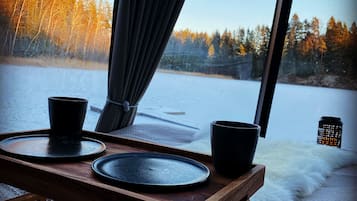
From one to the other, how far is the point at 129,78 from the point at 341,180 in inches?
61.1

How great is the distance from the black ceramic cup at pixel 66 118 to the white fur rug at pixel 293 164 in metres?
0.86

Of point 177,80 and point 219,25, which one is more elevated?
point 219,25

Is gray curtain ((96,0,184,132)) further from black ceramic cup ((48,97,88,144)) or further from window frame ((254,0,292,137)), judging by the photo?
black ceramic cup ((48,97,88,144))

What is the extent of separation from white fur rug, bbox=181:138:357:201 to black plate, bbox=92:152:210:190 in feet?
2.33

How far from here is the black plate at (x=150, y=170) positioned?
2.75ft

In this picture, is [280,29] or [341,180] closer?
[341,180]

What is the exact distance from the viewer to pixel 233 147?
0.92m

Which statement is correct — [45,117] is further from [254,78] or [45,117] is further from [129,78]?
[254,78]

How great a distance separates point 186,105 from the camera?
3041 mm

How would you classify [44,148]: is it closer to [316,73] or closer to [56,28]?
[56,28]

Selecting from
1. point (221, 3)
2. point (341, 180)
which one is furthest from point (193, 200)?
point (221, 3)

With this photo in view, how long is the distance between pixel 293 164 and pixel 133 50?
4.43 feet

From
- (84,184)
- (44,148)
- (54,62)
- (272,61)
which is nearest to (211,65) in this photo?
(272,61)

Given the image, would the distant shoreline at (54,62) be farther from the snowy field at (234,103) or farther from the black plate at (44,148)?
the black plate at (44,148)
